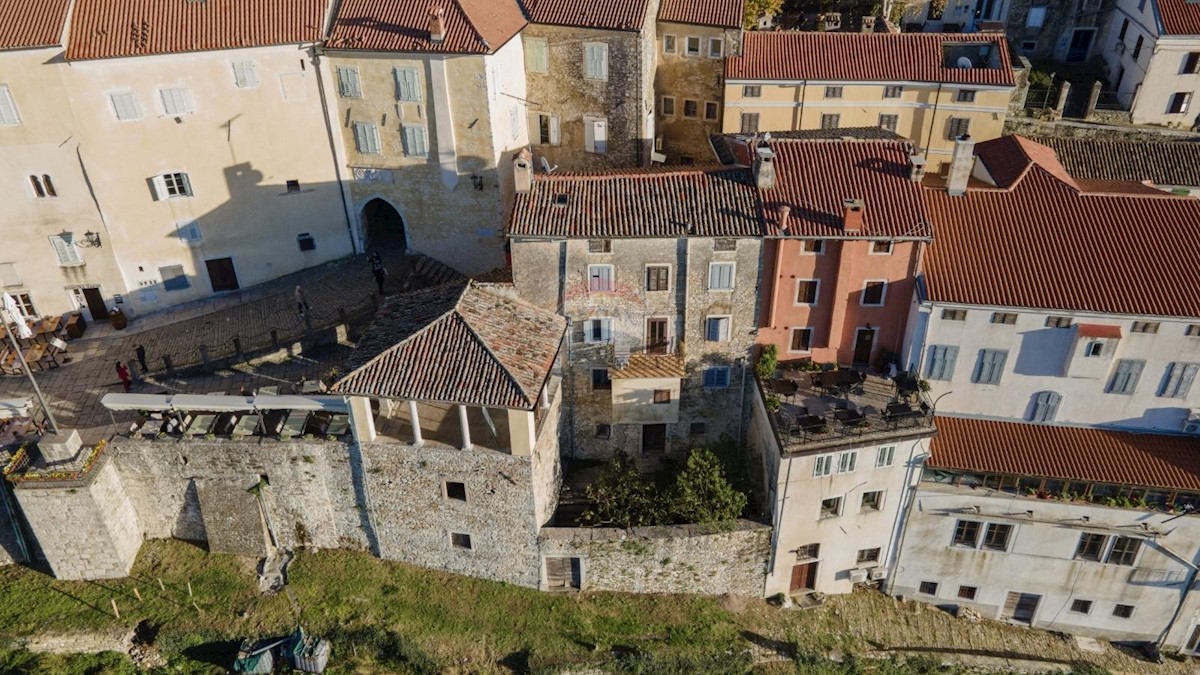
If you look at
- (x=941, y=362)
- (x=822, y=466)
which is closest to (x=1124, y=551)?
(x=941, y=362)

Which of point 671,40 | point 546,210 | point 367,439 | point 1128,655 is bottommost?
point 1128,655

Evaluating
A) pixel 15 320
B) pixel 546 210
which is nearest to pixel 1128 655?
pixel 546 210

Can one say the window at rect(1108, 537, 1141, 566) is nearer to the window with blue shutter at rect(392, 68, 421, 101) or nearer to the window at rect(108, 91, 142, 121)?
the window with blue shutter at rect(392, 68, 421, 101)

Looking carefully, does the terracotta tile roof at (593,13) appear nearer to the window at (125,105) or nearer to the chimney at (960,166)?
the chimney at (960,166)

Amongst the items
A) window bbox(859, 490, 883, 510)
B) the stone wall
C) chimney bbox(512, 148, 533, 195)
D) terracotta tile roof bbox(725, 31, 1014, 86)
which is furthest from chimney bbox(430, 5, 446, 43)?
window bbox(859, 490, 883, 510)

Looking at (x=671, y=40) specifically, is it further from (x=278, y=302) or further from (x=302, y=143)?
(x=278, y=302)

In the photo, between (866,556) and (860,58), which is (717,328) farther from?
(860,58)
